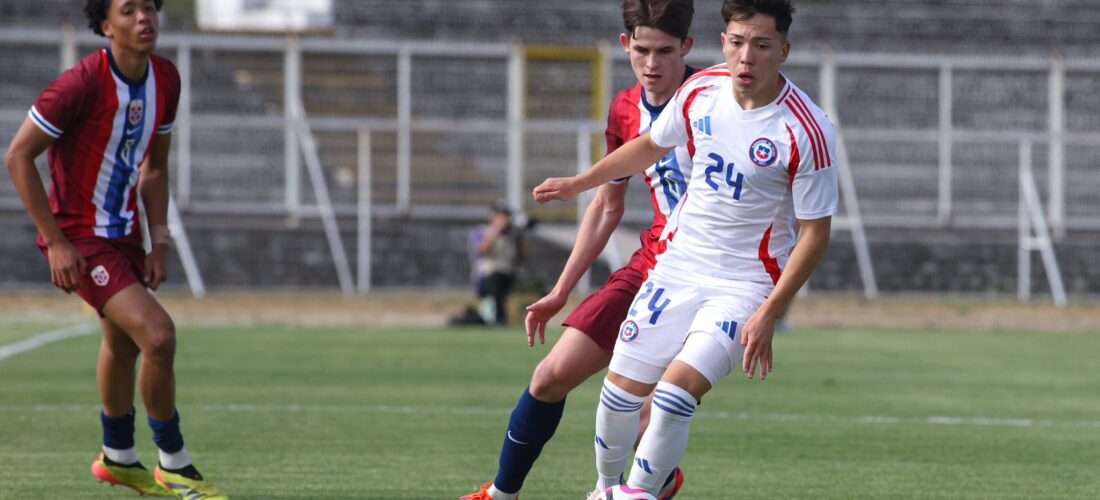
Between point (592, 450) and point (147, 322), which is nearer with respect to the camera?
point (147, 322)

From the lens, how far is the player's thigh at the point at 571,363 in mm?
5652

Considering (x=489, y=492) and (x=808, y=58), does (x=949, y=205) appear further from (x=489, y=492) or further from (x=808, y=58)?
(x=489, y=492)

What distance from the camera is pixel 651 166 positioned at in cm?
571

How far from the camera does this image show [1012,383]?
1176 cm

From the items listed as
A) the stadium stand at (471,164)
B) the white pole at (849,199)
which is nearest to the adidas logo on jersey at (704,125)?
the stadium stand at (471,164)

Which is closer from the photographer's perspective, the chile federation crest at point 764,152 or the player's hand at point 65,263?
the chile federation crest at point 764,152

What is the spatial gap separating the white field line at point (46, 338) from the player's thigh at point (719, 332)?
30.0ft

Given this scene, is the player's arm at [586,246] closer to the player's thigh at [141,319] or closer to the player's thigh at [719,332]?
the player's thigh at [719,332]

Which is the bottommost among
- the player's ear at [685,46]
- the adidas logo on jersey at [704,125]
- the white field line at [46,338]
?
the white field line at [46,338]

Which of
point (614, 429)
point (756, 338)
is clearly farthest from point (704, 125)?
point (614, 429)

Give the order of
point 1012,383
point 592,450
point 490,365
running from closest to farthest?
point 592,450
point 1012,383
point 490,365

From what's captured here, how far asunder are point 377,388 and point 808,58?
13.6 metres

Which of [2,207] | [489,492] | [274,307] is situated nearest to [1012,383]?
[489,492]

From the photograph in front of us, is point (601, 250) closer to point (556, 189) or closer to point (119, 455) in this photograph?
point (556, 189)
